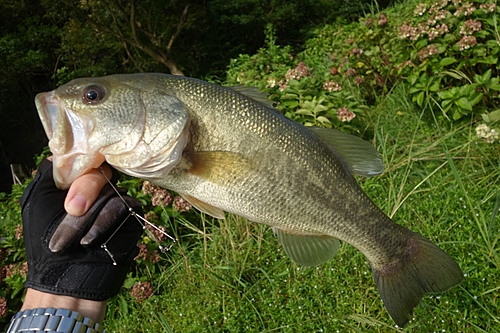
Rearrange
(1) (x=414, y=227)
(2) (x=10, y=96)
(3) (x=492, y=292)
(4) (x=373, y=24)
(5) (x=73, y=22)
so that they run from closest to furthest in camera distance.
Result: (3) (x=492, y=292), (1) (x=414, y=227), (4) (x=373, y=24), (5) (x=73, y=22), (2) (x=10, y=96)

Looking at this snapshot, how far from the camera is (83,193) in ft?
5.27

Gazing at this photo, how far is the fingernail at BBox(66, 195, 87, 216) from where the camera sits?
159 centimetres

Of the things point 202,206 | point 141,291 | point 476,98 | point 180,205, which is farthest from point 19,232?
point 476,98

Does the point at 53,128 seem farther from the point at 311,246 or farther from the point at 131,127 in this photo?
the point at 311,246

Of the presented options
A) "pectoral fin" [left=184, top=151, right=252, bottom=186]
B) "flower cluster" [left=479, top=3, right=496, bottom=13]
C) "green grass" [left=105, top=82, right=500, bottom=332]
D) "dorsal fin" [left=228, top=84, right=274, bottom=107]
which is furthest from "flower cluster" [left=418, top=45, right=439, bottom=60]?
"pectoral fin" [left=184, top=151, right=252, bottom=186]

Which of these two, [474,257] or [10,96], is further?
[10,96]

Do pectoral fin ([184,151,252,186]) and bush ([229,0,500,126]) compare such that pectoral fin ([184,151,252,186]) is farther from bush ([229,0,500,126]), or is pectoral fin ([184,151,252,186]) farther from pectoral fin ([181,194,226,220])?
bush ([229,0,500,126])

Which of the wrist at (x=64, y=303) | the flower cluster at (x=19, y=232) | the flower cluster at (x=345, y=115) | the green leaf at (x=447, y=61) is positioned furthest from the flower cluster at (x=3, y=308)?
the green leaf at (x=447, y=61)

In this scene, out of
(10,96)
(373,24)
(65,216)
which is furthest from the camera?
(10,96)

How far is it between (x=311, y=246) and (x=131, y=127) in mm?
891

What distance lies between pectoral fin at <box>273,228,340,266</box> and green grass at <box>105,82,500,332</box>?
1.02 metres

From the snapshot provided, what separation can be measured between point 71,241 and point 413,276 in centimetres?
149

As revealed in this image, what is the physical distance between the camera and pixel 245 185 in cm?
156

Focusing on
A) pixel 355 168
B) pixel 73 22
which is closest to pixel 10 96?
pixel 73 22
